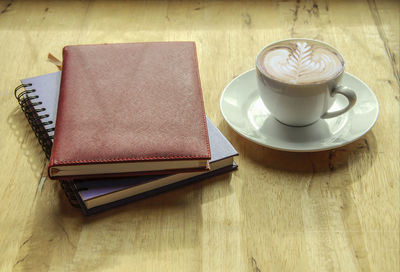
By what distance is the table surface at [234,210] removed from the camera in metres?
0.56

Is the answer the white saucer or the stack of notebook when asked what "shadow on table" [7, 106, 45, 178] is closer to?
the stack of notebook

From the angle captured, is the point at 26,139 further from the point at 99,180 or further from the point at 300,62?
the point at 300,62

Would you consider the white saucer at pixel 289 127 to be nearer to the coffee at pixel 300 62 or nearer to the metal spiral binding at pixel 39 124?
the coffee at pixel 300 62

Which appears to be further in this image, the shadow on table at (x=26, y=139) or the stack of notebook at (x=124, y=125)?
the shadow on table at (x=26, y=139)

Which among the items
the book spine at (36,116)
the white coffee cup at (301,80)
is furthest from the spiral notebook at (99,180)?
the white coffee cup at (301,80)

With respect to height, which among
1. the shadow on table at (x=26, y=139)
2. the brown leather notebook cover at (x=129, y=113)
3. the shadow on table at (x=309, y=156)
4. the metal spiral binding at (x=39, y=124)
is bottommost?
the shadow on table at (x=309, y=156)

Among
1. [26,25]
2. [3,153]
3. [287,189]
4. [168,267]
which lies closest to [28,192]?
[3,153]

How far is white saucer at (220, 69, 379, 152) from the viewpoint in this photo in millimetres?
677

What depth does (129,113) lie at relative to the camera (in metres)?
0.63

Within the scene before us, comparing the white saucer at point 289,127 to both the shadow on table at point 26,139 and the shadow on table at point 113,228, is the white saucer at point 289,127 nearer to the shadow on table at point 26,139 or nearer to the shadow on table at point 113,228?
the shadow on table at point 113,228

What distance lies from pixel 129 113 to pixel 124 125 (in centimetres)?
3

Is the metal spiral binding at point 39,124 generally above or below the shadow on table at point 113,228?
above

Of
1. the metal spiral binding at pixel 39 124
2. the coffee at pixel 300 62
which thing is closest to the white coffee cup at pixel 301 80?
the coffee at pixel 300 62

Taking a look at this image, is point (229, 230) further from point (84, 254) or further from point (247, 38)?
point (247, 38)
